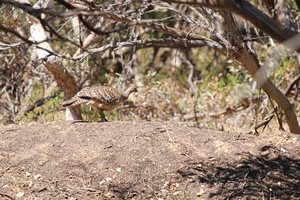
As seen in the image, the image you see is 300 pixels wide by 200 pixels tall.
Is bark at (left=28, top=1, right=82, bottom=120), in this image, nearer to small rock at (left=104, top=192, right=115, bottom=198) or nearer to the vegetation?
the vegetation

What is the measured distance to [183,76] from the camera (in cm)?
1306

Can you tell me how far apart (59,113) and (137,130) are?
140 inches

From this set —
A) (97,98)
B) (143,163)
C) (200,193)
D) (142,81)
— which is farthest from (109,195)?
(142,81)

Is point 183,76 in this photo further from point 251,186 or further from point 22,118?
point 251,186

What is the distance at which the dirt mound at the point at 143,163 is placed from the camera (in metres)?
5.93

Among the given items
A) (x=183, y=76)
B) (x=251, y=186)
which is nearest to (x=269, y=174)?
(x=251, y=186)

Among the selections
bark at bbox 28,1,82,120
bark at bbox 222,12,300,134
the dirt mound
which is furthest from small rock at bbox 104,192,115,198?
bark at bbox 28,1,82,120

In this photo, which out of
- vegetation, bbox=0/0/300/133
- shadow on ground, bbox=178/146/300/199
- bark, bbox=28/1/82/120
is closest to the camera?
shadow on ground, bbox=178/146/300/199

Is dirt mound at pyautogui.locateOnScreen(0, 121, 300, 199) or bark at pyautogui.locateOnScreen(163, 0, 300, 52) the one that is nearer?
bark at pyautogui.locateOnScreen(163, 0, 300, 52)

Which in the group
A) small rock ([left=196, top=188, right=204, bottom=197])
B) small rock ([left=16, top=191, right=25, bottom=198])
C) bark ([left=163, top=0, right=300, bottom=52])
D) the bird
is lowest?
small rock ([left=196, top=188, right=204, bottom=197])

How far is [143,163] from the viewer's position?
624cm

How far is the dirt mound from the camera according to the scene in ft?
19.4

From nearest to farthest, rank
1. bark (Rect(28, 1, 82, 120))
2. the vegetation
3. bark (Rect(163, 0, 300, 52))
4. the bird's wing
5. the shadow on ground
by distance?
bark (Rect(163, 0, 300, 52)) < the shadow on ground < the bird's wing < bark (Rect(28, 1, 82, 120)) < the vegetation

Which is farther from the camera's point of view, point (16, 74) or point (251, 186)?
point (16, 74)
